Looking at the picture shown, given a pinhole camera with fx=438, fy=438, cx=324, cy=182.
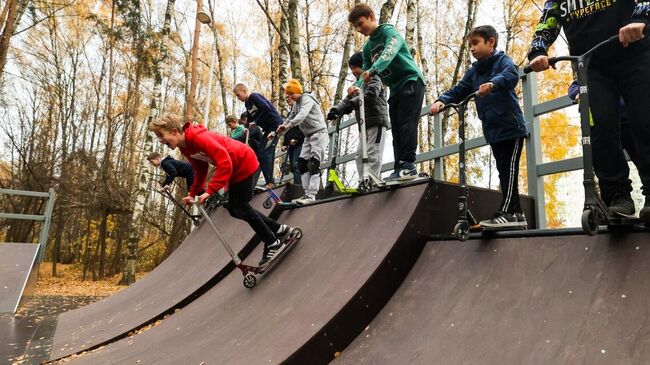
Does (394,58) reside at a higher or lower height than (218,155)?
higher

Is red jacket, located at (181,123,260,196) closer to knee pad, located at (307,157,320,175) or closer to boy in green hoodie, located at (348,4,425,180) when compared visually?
knee pad, located at (307,157,320,175)

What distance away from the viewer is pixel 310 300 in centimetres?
309

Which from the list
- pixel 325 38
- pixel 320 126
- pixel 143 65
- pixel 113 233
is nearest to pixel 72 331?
pixel 320 126

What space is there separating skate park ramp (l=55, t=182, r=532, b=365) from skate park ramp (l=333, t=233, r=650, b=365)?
17 cm

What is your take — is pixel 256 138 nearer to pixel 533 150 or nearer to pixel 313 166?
pixel 313 166

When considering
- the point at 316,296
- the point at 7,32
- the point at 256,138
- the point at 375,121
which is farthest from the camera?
the point at 7,32

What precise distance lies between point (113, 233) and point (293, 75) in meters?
15.9

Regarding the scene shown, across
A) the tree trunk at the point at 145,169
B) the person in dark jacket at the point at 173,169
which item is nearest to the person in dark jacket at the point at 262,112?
the person in dark jacket at the point at 173,169

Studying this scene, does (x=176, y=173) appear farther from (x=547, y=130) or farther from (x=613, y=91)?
(x=547, y=130)

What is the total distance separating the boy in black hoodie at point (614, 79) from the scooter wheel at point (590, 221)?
188 mm

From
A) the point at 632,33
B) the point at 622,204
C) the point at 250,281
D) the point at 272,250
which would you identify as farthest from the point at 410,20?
the point at 622,204

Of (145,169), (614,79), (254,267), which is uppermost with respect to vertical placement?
(145,169)

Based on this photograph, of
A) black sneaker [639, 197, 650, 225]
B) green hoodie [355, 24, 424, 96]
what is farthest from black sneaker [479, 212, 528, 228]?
green hoodie [355, 24, 424, 96]

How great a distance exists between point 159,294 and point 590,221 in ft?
17.5
